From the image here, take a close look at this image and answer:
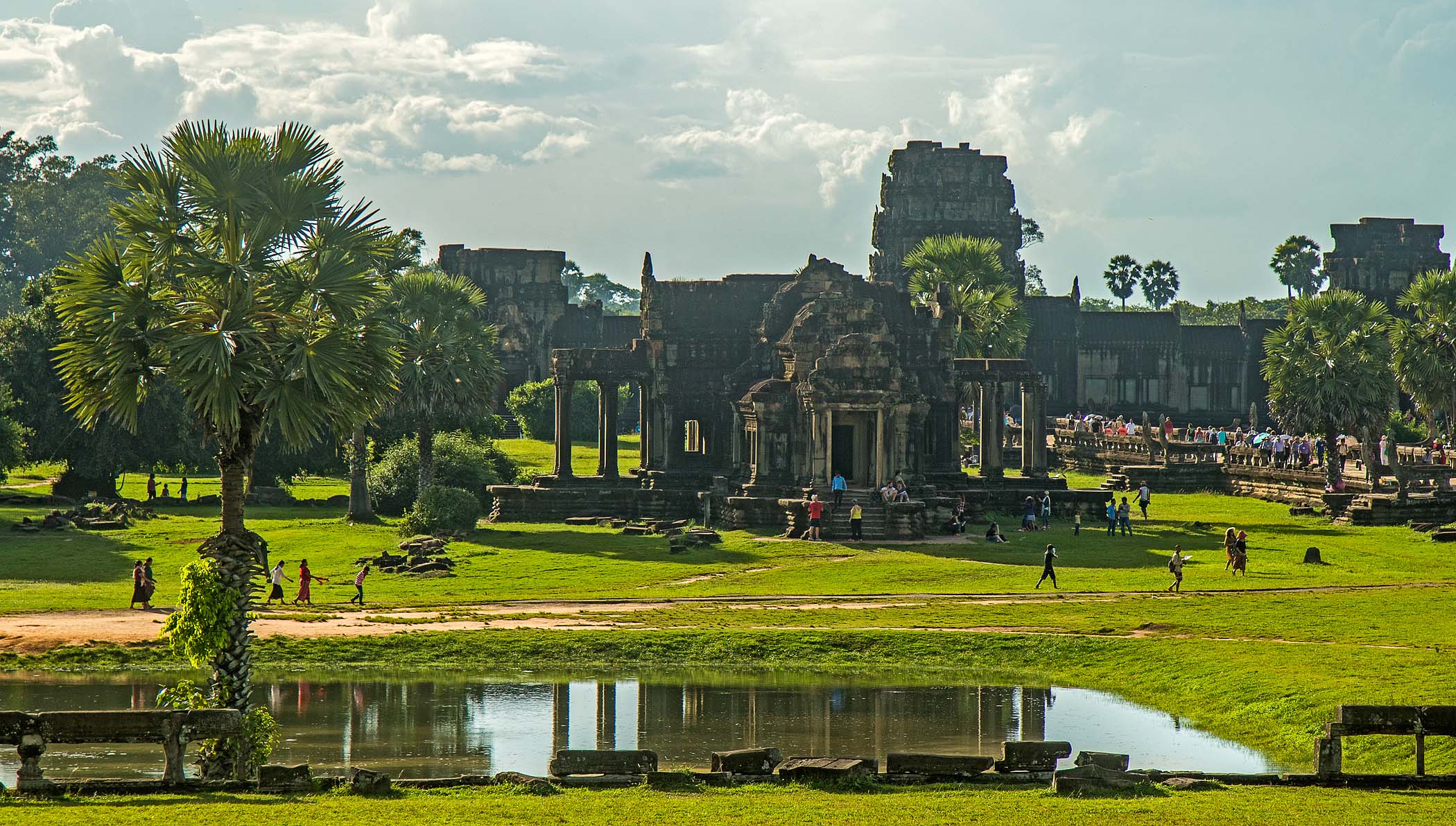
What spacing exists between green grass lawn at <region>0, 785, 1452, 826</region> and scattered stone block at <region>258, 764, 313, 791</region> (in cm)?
27

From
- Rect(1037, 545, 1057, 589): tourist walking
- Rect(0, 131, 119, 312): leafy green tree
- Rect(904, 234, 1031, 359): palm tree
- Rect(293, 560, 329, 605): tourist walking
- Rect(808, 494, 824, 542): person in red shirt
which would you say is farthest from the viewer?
Rect(0, 131, 119, 312): leafy green tree

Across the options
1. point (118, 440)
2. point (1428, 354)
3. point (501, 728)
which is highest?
point (1428, 354)

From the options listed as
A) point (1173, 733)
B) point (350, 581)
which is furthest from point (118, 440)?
point (1173, 733)

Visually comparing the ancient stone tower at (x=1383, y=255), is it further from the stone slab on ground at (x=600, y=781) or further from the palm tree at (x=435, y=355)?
the stone slab on ground at (x=600, y=781)

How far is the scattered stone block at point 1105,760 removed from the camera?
64.4 ft

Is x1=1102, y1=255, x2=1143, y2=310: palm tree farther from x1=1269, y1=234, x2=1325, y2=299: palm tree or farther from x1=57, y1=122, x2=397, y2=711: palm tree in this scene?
x1=57, y1=122, x2=397, y2=711: palm tree

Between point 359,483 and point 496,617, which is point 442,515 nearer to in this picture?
point 359,483

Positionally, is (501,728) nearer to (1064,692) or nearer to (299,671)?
(299,671)

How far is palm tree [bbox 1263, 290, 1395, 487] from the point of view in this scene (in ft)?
204

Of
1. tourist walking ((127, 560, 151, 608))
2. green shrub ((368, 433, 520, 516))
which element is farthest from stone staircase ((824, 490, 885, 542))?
tourist walking ((127, 560, 151, 608))

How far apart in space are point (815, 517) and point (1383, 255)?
80.6m

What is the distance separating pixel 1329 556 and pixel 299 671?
2992 centimetres

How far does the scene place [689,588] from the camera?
139 feet

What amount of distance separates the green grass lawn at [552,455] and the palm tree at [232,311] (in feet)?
148
